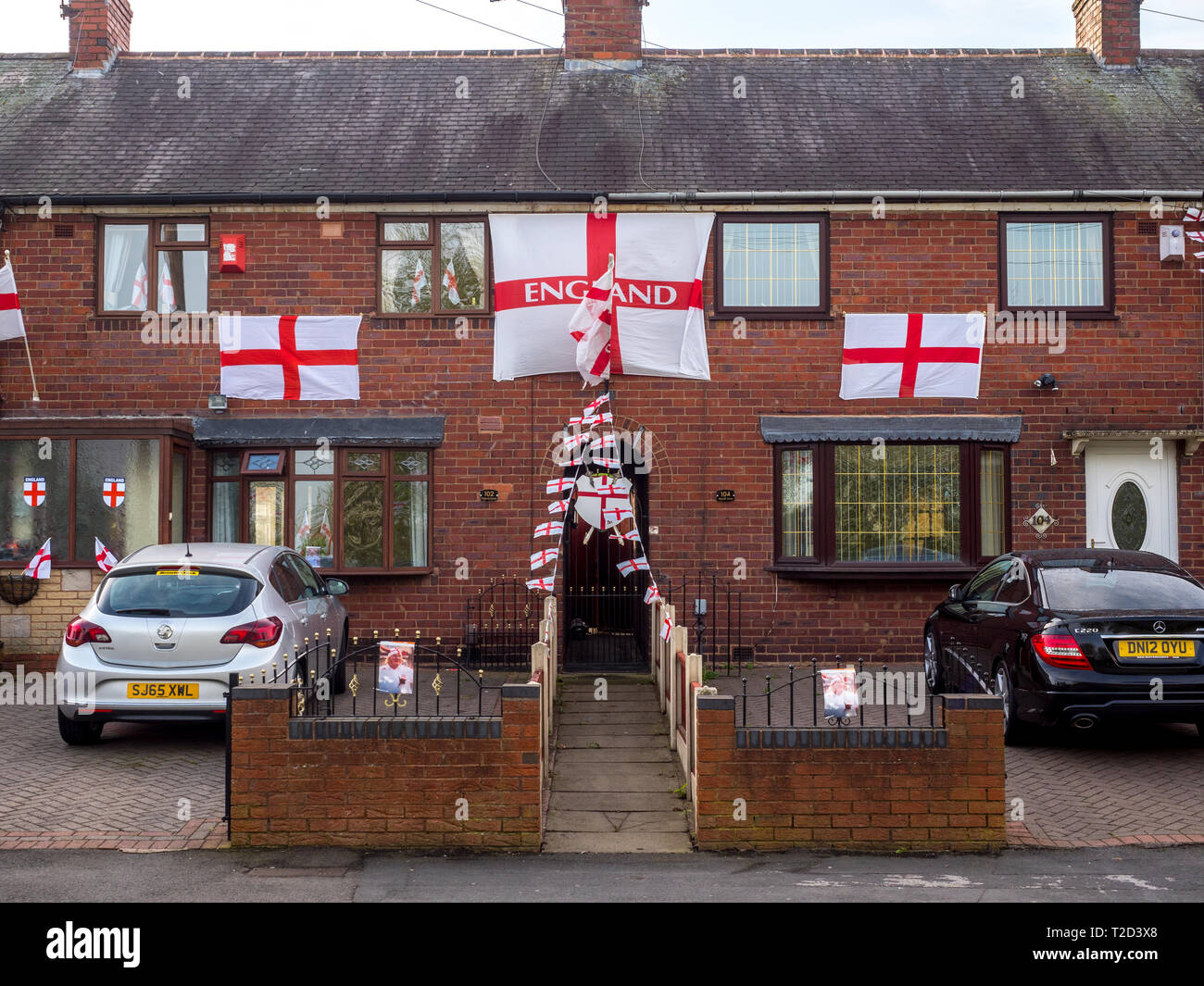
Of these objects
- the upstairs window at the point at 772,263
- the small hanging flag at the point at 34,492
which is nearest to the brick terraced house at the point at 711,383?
the upstairs window at the point at 772,263

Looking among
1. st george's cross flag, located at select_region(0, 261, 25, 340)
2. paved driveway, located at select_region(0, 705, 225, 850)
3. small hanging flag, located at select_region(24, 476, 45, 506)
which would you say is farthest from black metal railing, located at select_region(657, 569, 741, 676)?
st george's cross flag, located at select_region(0, 261, 25, 340)

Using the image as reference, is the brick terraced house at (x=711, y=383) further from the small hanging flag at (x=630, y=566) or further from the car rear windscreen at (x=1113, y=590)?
the car rear windscreen at (x=1113, y=590)

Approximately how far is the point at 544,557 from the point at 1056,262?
7.50 metres

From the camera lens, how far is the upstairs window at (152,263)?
1412 centimetres

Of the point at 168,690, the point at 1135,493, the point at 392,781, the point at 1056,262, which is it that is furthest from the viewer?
the point at 1056,262

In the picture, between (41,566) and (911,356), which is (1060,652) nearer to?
(911,356)

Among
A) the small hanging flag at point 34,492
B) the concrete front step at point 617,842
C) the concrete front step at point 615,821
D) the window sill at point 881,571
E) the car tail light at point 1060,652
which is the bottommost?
the concrete front step at point 617,842

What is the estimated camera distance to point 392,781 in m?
6.61

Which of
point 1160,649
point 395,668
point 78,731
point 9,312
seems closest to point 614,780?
point 395,668

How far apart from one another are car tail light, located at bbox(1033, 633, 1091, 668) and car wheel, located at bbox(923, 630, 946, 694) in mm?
2469

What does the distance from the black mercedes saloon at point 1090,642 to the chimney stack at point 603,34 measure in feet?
34.0

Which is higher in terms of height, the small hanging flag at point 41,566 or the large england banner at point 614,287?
the large england banner at point 614,287

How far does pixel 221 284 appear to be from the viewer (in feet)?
46.2

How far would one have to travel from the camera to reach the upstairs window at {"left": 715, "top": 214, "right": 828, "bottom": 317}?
14.1m
